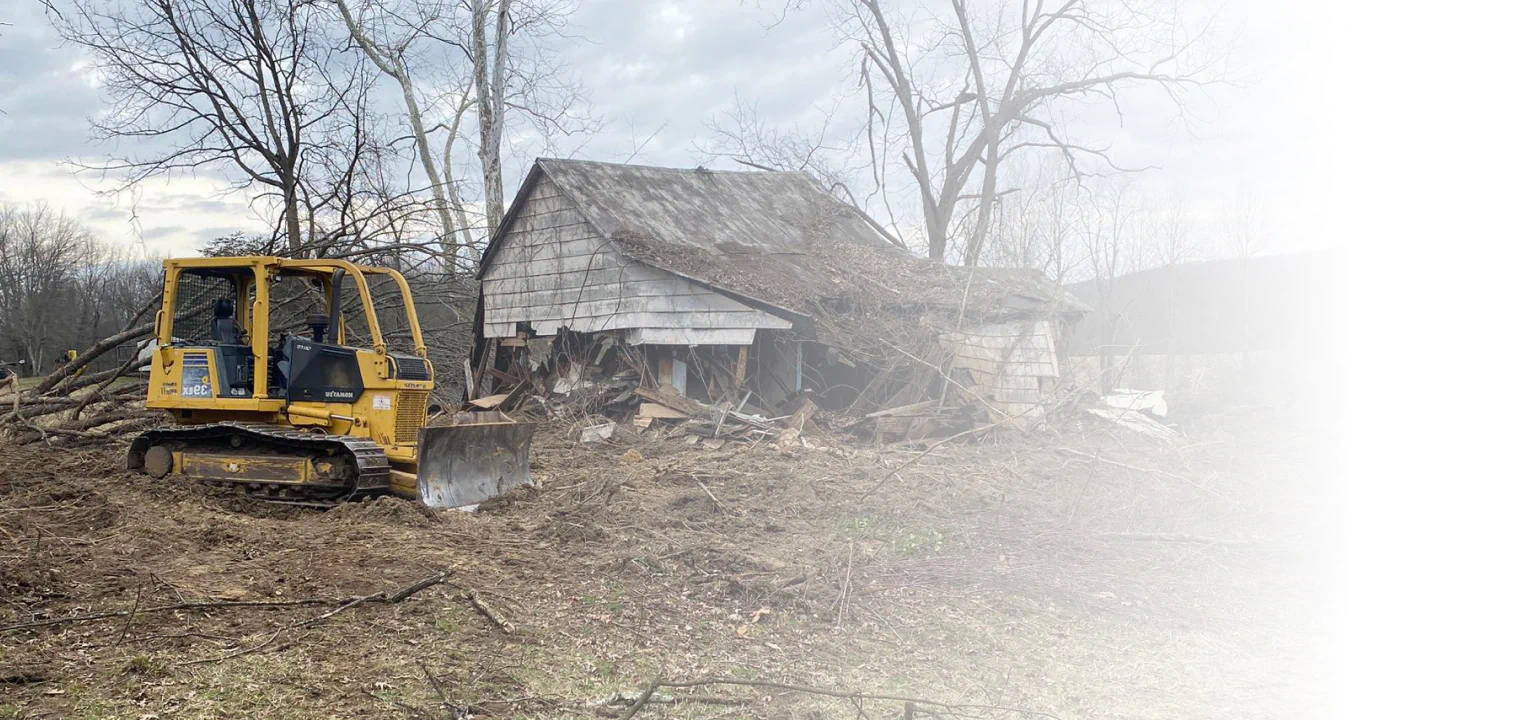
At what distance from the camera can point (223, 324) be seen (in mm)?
10242

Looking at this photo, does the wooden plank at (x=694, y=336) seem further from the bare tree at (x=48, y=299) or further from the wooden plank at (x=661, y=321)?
the bare tree at (x=48, y=299)

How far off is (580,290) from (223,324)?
895 centimetres

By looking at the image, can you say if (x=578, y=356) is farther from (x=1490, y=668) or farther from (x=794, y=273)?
(x=1490, y=668)

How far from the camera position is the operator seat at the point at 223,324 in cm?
1023

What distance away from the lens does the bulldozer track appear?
9.40 meters

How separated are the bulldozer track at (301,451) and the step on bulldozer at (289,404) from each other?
0.01 metres

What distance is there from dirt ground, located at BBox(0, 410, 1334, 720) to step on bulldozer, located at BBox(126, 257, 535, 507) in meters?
0.34

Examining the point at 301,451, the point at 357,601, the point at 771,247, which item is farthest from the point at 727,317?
the point at 357,601

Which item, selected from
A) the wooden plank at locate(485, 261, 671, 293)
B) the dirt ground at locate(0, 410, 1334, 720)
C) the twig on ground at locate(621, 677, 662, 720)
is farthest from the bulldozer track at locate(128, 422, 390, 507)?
the wooden plank at locate(485, 261, 671, 293)

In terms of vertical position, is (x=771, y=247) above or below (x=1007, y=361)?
above

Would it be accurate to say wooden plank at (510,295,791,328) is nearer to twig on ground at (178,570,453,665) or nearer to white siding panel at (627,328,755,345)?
white siding panel at (627,328,755,345)

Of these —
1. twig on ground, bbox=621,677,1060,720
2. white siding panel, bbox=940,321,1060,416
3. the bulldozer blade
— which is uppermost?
white siding panel, bbox=940,321,1060,416

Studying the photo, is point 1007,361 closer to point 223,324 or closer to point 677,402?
point 677,402

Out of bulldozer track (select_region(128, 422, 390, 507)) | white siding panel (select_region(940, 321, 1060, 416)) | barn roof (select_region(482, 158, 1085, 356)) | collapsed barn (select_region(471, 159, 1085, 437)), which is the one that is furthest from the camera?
barn roof (select_region(482, 158, 1085, 356))
